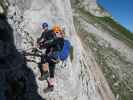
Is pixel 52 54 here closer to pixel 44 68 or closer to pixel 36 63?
pixel 44 68

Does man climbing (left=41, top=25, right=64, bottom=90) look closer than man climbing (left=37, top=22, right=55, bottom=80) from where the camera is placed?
Yes

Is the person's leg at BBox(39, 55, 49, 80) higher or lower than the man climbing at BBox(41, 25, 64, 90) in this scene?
lower

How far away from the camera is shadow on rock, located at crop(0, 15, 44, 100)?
2124cm

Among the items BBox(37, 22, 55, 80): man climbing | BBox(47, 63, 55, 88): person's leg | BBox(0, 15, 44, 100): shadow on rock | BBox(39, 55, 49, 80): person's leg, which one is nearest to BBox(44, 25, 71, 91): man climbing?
BBox(47, 63, 55, 88): person's leg

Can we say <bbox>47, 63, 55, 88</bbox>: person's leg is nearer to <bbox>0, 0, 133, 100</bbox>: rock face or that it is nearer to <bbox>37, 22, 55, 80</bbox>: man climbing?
<bbox>37, 22, 55, 80</bbox>: man climbing

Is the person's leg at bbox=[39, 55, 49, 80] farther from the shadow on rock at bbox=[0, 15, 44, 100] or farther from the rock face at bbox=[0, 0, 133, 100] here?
the shadow on rock at bbox=[0, 15, 44, 100]

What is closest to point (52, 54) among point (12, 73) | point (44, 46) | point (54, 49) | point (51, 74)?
point (54, 49)

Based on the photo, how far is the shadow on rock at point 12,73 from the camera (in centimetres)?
2124

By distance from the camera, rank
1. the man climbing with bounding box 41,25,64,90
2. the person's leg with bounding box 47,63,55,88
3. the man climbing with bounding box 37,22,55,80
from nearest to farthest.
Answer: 1. the man climbing with bounding box 41,25,64,90
2. the man climbing with bounding box 37,22,55,80
3. the person's leg with bounding box 47,63,55,88

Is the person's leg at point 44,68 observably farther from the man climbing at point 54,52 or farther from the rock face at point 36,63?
the rock face at point 36,63

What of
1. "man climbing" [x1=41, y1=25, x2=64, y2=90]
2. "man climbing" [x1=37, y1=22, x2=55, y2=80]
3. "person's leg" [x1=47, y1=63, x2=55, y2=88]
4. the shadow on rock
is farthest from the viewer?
"person's leg" [x1=47, y1=63, x2=55, y2=88]

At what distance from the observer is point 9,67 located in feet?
72.9

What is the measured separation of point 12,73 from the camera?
22.1 meters

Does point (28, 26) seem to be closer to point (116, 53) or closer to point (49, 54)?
point (49, 54)
